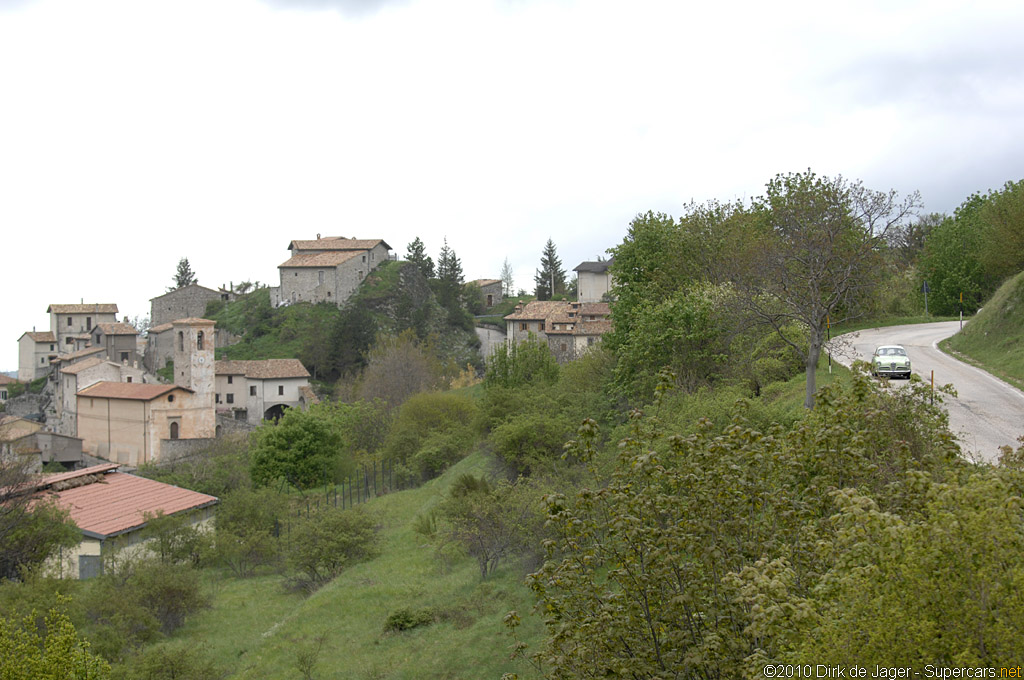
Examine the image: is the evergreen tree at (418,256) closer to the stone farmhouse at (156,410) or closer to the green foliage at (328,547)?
the stone farmhouse at (156,410)

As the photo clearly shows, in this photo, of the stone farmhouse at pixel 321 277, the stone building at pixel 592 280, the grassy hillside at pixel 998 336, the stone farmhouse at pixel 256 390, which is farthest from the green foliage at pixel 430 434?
the stone farmhouse at pixel 321 277

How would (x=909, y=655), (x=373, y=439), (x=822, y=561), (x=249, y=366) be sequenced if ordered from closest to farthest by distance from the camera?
(x=909, y=655) < (x=822, y=561) < (x=373, y=439) < (x=249, y=366)

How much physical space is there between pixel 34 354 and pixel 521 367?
251 ft

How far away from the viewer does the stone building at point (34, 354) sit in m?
90.6

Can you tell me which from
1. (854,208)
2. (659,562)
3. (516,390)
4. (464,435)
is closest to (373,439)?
(464,435)

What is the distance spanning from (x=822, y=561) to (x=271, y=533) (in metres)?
31.9

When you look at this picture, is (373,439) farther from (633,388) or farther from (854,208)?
(854,208)

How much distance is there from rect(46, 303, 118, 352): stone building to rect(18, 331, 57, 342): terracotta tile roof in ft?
1.87

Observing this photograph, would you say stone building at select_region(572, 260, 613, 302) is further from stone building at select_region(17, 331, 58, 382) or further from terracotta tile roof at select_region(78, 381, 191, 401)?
stone building at select_region(17, 331, 58, 382)

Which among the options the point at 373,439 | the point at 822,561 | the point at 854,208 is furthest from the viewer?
the point at 373,439

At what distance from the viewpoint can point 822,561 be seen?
774cm

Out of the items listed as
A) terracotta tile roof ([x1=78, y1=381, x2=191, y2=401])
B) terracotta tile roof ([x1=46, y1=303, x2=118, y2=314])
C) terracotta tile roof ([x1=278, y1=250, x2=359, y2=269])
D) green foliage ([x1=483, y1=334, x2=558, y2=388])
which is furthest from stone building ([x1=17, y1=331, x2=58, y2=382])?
green foliage ([x1=483, y1=334, x2=558, y2=388])

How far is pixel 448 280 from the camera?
94500 mm

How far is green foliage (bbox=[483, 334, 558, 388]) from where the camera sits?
42844 millimetres
